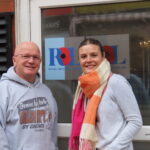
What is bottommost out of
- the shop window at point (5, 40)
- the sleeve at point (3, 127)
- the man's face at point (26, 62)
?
the sleeve at point (3, 127)

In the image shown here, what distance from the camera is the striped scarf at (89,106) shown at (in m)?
2.31

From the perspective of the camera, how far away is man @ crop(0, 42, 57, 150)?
99.6 inches

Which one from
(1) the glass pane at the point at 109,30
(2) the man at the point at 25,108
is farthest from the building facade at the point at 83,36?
(2) the man at the point at 25,108

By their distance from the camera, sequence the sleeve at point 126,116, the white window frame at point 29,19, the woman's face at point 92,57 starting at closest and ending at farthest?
the sleeve at point 126,116
the woman's face at point 92,57
the white window frame at point 29,19

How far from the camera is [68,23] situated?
335cm

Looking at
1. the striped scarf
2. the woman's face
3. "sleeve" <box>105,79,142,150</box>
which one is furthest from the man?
"sleeve" <box>105,79,142,150</box>

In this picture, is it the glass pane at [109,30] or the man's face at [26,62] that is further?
the glass pane at [109,30]

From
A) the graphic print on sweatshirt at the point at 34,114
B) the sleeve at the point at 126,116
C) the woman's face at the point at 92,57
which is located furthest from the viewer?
the graphic print on sweatshirt at the point at 34,114

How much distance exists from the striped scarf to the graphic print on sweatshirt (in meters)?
0.29

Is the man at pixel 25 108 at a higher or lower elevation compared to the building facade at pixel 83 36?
lower

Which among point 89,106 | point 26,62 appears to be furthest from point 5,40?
point 89,106

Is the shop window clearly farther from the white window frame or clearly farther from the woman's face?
the woman's face

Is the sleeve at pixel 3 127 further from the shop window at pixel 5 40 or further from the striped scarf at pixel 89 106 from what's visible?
the shop window at pixel 5 40

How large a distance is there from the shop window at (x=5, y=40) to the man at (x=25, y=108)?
0.74 meters
